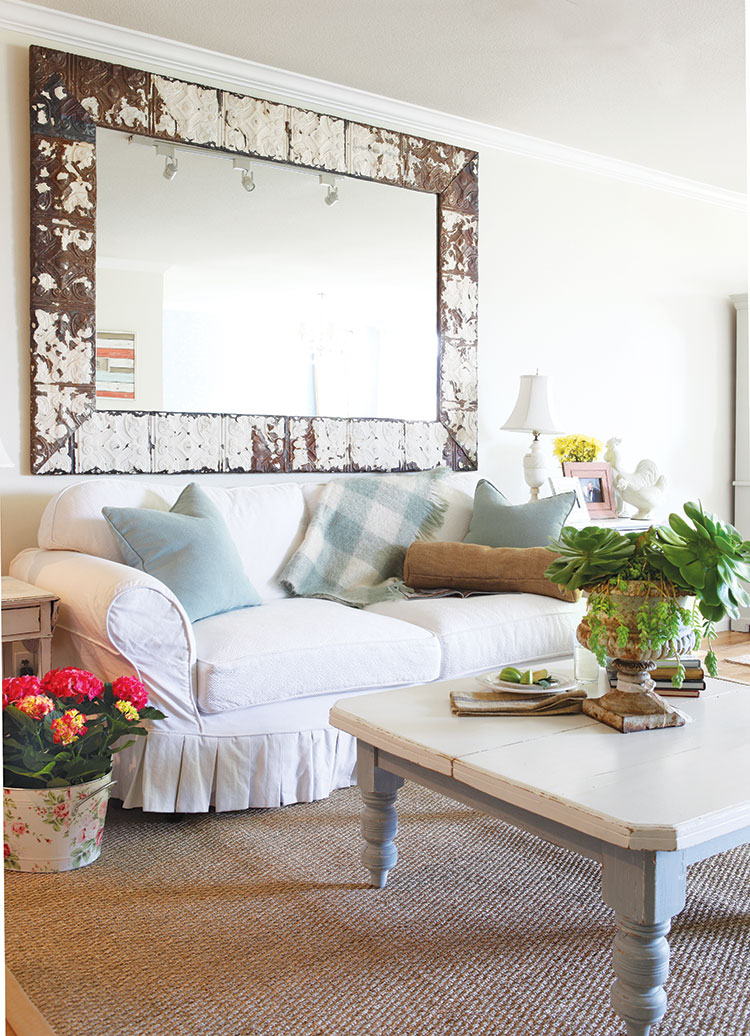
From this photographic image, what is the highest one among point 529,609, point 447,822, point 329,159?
point 329,159

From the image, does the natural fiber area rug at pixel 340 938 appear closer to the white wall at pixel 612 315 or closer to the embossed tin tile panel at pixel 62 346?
the embossed tin tile panel at pixel 62 346

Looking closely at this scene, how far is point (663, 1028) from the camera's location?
153 centimetres

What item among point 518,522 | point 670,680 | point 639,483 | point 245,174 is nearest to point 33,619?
point 670,680

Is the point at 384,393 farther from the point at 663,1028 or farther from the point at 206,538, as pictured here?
the point at 663,1028

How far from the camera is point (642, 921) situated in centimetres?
138

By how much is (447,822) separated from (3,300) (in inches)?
87.6

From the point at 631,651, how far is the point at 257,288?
2392mm

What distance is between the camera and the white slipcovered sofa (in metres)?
2.34

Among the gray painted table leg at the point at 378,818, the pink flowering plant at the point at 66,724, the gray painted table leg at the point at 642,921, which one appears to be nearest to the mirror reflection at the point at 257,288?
the pink flowering plant at the point at 66,724

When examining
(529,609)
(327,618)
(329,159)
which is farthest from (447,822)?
(329,159)

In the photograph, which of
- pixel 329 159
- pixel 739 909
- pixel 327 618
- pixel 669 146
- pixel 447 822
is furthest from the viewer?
pixel 669 146

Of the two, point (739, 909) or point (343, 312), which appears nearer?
point (739, 909)

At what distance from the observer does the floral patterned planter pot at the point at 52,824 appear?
81.8 inches

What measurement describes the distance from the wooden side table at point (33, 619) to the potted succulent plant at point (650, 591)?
137 cm
